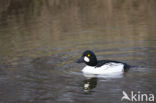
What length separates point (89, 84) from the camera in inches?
429

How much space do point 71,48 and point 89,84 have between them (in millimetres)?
4244

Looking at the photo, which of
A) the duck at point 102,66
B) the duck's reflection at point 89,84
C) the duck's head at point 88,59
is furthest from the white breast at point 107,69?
the duck's reflection at point 89,84

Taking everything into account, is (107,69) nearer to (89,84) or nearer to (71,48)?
(89,84)

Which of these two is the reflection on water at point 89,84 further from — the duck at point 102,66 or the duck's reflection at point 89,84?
the duck at point 102,66

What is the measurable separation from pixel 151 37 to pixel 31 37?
557cm

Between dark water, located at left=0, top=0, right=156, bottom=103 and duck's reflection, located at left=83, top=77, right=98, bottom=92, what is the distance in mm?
22

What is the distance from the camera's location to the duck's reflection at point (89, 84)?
34.2 feet

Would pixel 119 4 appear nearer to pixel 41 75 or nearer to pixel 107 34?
pixel 107 34

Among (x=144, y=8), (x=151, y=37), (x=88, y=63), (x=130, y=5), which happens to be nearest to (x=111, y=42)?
(x=151, y=37)

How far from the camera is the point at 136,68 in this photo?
39.3 feet

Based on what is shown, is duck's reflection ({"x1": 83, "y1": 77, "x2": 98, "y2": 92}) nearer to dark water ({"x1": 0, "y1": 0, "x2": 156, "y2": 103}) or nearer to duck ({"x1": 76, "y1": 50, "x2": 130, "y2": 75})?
dark water ({"x1": 0, "y1": 0, "x2": 156, "y2": 103})

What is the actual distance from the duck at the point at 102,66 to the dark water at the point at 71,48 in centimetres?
32

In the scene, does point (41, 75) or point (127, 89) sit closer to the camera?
point (127, 89)

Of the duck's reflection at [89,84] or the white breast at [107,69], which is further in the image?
the white breast at [107,69]
